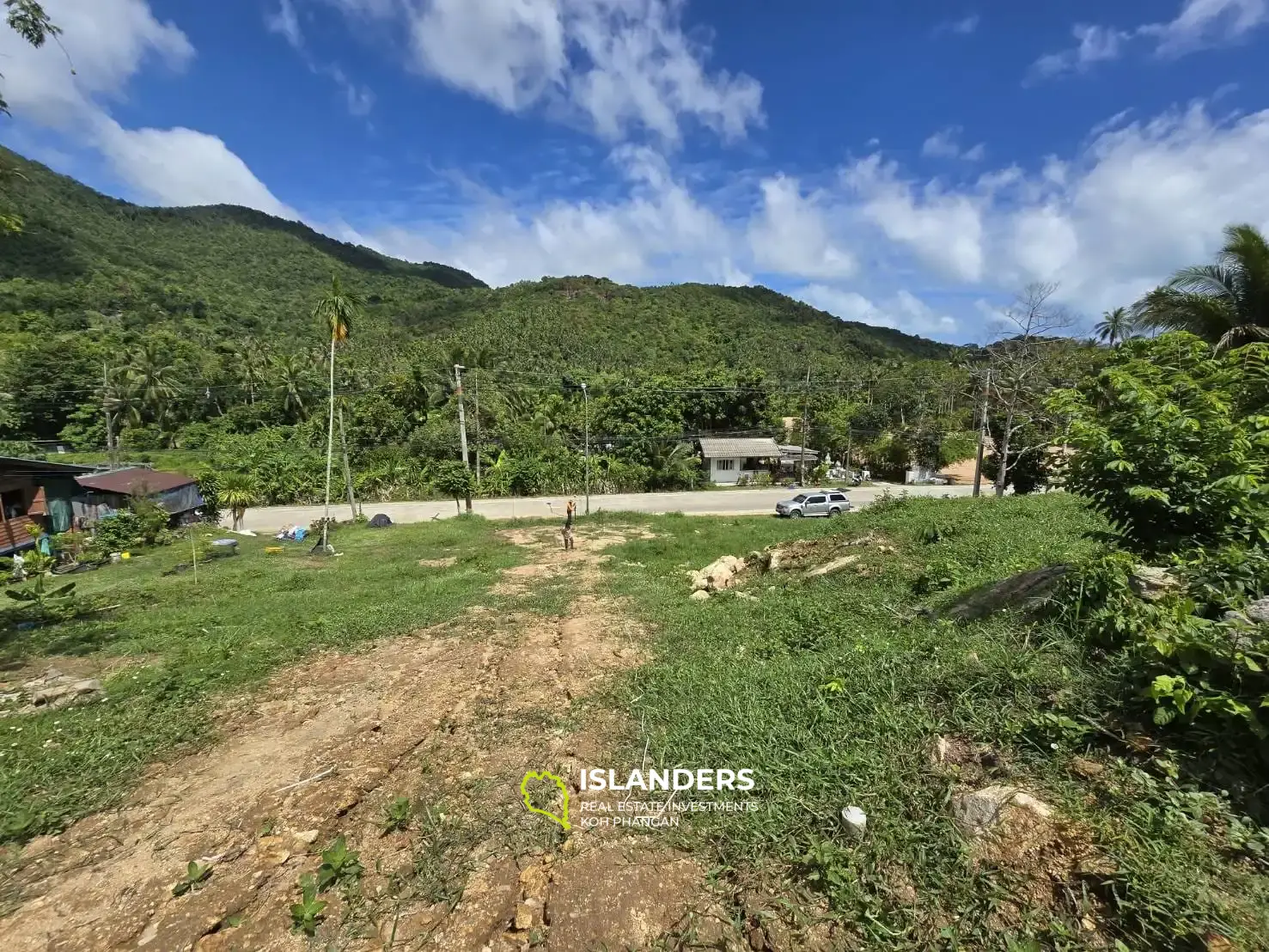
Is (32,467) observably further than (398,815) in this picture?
Yes

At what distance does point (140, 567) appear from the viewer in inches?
678

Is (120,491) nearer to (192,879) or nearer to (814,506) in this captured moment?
(192,879)

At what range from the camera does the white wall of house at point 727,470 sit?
139ft

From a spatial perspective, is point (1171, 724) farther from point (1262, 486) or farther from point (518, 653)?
point (518, 653)

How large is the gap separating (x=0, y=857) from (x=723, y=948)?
19.1 feet

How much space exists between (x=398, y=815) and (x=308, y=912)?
110 centimetres

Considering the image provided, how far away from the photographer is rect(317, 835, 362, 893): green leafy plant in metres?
3.85

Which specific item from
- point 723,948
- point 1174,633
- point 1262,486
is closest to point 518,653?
point 723,948

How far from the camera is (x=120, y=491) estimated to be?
863 inches

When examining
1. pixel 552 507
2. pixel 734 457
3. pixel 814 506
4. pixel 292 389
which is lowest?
pixel 552 507

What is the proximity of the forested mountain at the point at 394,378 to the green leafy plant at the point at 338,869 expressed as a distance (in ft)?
30.5

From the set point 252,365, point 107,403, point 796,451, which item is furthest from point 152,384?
point 796,451

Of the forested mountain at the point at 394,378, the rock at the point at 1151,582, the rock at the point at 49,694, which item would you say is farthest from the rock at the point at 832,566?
the forested mountain at the point at 394,378

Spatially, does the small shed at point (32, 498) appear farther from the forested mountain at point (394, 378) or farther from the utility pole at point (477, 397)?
the utility pole at point (477, 397)
